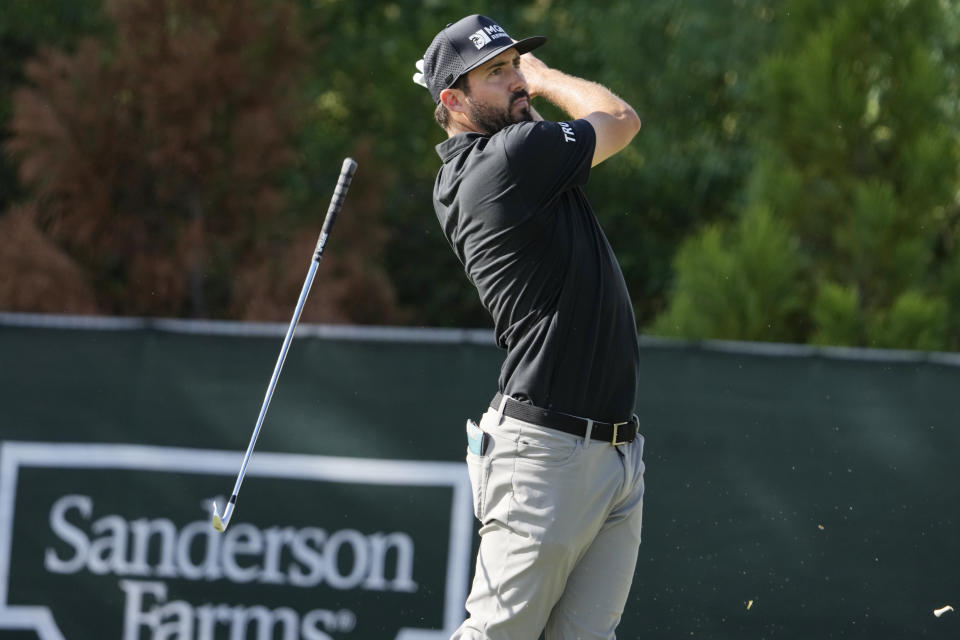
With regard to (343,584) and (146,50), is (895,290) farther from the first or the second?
(146,50)

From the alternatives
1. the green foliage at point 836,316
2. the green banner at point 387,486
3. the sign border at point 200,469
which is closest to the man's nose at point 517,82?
the green banner at point 387,486

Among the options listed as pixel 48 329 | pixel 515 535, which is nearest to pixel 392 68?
pixel 48 329

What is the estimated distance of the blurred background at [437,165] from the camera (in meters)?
7.03

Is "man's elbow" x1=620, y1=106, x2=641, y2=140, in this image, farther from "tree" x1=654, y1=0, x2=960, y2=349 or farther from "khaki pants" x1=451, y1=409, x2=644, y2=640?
"tree" x1=654, y1=0, x2=960, y2=349

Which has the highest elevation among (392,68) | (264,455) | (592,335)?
(392,68)

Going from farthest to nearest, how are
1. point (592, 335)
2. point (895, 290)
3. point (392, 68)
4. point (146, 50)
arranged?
1. point (392, 68)
2. point (146, 50)
3. point (895, 290)
4. point (592, 335)

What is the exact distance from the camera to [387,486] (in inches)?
191

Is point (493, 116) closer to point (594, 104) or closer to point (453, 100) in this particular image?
point (453, 100)

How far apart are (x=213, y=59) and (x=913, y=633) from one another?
5.52m

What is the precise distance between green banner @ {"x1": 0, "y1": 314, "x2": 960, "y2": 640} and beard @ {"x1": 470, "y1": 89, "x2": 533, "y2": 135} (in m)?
1.46

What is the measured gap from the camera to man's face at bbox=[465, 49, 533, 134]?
3.41m

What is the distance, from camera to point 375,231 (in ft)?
28.9

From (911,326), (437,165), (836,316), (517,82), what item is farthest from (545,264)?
(437,165)

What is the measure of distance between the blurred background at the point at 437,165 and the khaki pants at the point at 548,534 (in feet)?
11.3
